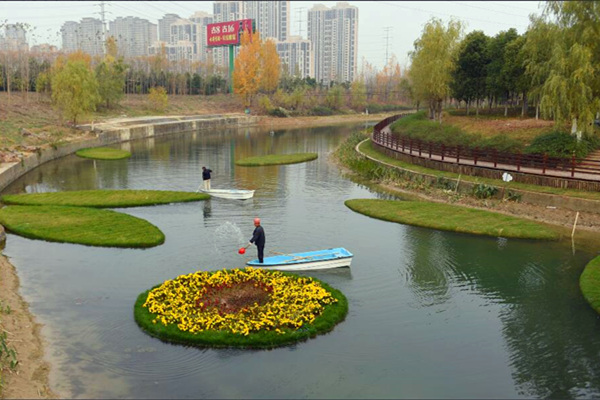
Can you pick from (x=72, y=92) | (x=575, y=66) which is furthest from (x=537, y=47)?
(x=72, y=92)

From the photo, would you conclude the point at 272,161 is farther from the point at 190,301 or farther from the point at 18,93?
the point at 18,93

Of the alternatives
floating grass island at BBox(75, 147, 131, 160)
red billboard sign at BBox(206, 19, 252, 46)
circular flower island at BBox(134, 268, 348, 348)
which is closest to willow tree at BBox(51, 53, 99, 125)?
floating grass island at BBox(75, 147, 131, 160)

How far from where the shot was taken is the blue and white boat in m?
23.2

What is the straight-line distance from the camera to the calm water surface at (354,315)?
50.4 feet

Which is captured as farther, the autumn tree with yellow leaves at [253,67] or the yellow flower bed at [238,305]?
the autumn tree with yellow leaves at [253,67]

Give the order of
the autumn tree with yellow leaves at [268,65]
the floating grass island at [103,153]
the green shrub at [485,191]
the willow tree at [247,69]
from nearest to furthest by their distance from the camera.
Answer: the green shrub at [485,191] < the floating grass island at [103,153] < the willow tree at [247,69] < the autumn tree with yellow leaves at [268,65]

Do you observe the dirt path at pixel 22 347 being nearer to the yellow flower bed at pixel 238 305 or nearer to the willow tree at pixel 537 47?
the yellow flower bed at pixel 238 305

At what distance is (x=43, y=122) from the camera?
6906cm

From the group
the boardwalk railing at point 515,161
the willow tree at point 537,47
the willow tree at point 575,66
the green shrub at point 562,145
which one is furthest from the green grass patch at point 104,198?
the willow tree at point 537,47

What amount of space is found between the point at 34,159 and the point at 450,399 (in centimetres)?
4804

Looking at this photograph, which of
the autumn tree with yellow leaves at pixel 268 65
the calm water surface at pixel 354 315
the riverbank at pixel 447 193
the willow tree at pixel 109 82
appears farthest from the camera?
the autumn tree with yellow leaves at pixel 268 65

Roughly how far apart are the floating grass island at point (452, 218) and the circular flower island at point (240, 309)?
Result: 1205 cm

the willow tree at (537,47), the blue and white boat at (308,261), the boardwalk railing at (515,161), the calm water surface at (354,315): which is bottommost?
the calm water surface at (354,315)

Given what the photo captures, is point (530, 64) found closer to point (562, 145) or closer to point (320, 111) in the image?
point (562, 145)
